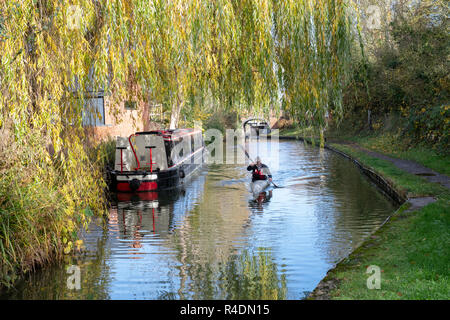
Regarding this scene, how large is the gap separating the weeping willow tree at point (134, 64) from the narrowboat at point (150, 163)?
7.98 metres

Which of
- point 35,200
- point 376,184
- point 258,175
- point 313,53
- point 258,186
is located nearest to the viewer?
point 35,200

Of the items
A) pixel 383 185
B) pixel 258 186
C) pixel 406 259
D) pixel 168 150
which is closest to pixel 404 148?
pixel 383 185

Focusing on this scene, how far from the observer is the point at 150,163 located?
16594 mm

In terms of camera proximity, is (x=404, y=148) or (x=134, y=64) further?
(x=404, y=148)

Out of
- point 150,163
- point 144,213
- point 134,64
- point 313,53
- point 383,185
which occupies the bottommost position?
point 144,213

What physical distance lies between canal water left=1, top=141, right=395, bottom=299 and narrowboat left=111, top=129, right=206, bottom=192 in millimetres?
668

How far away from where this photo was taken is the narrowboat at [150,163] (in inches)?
634

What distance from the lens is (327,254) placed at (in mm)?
8477

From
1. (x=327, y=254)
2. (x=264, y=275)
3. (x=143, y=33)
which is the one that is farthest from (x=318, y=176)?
(x=143, y=33)

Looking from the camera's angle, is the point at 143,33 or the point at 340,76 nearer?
the point at 143,33

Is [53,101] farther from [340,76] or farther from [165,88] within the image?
[340,76]

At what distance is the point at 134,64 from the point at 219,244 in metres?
4.05

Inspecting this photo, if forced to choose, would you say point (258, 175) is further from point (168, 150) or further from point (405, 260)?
point (405, 260)
